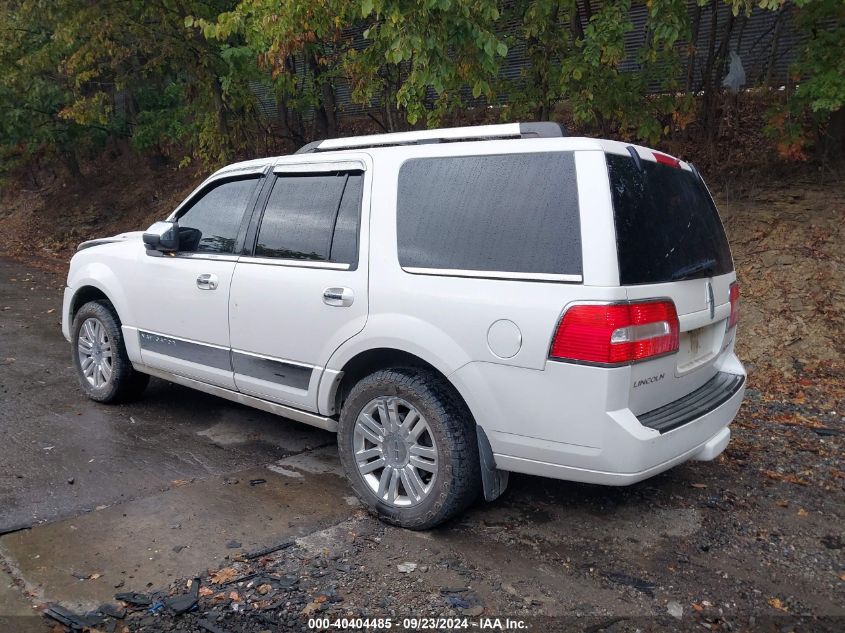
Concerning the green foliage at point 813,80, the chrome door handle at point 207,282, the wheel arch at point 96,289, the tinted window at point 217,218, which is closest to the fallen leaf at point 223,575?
the chrome door handle at point 207,282

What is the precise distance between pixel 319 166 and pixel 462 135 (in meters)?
0.97

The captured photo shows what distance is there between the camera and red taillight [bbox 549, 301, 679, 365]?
316 centimetres

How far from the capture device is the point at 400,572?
11.2 ft

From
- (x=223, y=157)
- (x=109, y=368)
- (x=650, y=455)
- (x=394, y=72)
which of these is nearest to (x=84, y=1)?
(x=223, y=157)

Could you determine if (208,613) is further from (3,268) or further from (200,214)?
(3,268)

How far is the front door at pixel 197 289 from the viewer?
4777mm

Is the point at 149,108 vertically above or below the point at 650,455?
above

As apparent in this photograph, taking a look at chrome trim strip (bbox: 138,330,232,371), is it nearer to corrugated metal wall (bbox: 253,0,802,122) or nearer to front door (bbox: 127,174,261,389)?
front door (bbox: 127,174,261,389)

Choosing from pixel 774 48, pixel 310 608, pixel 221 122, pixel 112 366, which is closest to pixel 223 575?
pixel 310 608

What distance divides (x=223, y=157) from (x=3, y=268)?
5.53m

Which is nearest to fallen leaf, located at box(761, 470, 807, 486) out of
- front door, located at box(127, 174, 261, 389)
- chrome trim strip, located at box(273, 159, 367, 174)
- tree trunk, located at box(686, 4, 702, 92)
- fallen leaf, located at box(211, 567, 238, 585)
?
chrome trim strip, located at box(273, 159, 367, 174)

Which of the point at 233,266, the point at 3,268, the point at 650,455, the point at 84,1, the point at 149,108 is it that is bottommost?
the point at 3,268

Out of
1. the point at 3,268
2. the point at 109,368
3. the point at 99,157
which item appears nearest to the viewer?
the point at 109,368

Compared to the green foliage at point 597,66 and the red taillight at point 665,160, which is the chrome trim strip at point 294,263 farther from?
the green foliage at point 597,66
